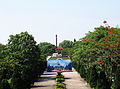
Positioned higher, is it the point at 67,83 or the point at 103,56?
the point at 103,56

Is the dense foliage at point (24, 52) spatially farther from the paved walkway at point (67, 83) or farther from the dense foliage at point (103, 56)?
the dense foliage at point (103, 56)

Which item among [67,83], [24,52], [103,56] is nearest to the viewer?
[103,56]

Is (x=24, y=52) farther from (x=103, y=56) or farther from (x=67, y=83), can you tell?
(x=103, y=56)

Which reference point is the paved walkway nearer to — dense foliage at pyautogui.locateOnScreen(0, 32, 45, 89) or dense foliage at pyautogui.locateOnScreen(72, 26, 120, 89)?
dense foliage at pyautogui.locateOnScreen(0, 32, 45, 89)

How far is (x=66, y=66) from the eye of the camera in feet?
125

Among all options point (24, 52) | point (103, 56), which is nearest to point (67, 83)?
point (24, 52)

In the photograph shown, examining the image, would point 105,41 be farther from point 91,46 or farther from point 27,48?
point 27,48

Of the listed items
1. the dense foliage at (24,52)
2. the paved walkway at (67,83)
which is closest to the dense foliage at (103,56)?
the paved walkway at (67,83)

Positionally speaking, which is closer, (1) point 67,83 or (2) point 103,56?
(2) point 103,56

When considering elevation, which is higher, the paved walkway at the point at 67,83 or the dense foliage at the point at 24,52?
the dense foliage at the point at 24,52

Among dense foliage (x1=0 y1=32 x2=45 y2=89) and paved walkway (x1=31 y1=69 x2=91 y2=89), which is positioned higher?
dense foliage (x1=0 y1=32 x2=45 y2=89)

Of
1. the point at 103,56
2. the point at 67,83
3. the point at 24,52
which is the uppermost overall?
the point at 24,52

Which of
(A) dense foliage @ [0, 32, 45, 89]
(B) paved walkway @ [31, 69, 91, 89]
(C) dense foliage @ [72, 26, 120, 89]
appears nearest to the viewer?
(C) dense foliage @ [72, 26, 120, 89]

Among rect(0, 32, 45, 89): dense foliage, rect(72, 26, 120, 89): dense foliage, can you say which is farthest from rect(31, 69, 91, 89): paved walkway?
rect(72, 26, 120, 89): dense foliage
